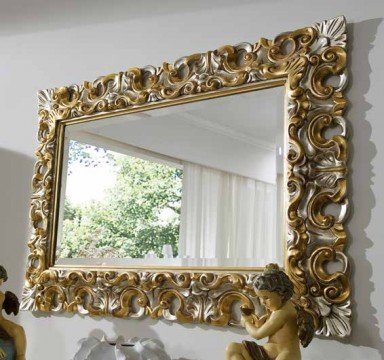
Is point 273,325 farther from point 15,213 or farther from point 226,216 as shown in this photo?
point 15,213

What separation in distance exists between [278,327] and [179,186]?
26.1 inches

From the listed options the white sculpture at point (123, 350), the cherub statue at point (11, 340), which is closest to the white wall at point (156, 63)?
the white sculpture at point (123, 350)

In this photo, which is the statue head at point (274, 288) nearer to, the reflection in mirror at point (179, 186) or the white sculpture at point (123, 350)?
the reflection in mirror at point (179, 186)

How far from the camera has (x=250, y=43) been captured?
195 centimetres

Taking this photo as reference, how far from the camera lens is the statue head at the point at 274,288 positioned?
1.52 metres

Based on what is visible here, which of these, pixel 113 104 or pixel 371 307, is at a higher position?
pixel 113 104

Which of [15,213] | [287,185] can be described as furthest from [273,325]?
[15,213]

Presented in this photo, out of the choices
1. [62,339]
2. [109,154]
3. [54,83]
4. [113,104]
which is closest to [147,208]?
[109,154]

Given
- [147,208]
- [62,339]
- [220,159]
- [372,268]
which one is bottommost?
[62,339]

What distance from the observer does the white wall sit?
5.40 ft

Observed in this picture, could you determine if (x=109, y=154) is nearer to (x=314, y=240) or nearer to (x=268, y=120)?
(x=268, y=120)

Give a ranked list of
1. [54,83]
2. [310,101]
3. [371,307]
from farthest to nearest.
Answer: [54,83] → [310,101] → [371,307]

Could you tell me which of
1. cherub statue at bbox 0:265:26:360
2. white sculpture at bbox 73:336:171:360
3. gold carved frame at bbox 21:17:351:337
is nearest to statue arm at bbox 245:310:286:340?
gold carved frame at bbox 21:17:351:337

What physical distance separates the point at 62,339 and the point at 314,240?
1.04 m
